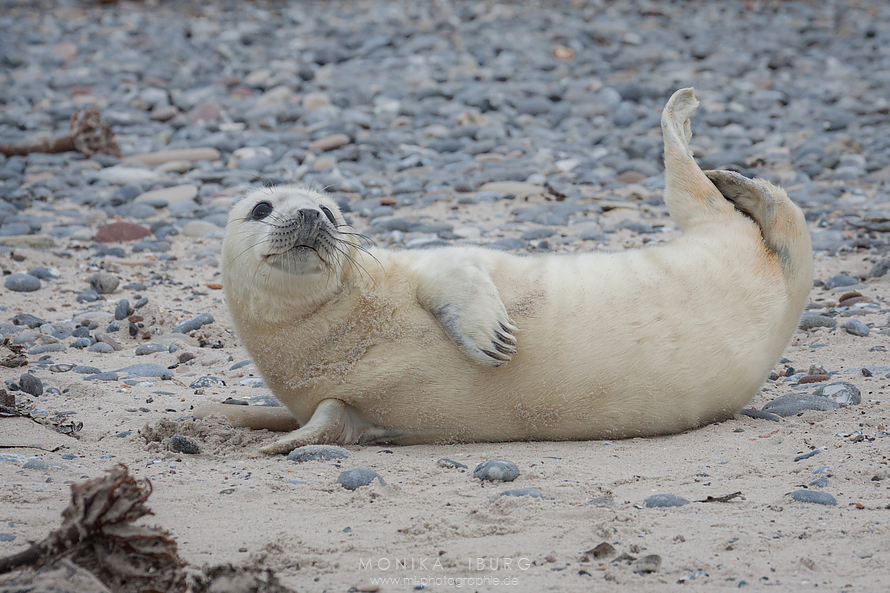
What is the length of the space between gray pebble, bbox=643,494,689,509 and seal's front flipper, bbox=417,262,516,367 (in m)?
0.71

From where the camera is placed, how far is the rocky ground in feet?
7.62

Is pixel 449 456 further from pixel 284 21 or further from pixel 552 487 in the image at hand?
pixel 284 21

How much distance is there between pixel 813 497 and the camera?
8.13 ft

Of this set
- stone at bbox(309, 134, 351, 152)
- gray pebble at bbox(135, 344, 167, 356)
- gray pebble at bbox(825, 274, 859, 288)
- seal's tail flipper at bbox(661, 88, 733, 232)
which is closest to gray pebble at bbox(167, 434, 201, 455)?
gray pebble at bbox(135, 344, 167, 356)

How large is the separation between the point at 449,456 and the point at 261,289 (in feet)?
2.94

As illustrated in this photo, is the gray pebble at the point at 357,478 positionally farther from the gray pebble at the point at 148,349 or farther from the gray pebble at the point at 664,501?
the gray pebble at the point at 148,349

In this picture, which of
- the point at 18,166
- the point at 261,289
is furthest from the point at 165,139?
the point at 261,289

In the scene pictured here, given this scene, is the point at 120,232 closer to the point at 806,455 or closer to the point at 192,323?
the point at 192,323

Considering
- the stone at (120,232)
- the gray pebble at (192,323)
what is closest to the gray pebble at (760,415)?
the gray pebble at (192,323)

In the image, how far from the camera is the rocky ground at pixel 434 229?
232 cm

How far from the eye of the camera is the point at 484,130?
28.5 feet

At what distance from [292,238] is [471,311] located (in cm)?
67

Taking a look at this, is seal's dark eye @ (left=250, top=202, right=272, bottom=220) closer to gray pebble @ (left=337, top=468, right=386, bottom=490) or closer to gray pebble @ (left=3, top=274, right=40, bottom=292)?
gray pebble @ (left=337, top=468, right=386, bottom=490)

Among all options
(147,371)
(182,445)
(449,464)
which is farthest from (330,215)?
(147,371)
